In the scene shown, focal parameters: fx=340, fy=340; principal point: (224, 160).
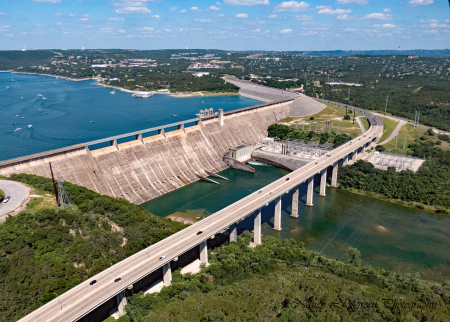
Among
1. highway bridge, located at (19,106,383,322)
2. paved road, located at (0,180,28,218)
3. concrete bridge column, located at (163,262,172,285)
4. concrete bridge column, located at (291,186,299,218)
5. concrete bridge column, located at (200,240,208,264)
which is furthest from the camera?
concrete bridge column, located at (291,186,299,218)

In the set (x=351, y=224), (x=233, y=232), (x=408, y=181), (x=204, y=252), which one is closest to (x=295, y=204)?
(x=351, y=224)

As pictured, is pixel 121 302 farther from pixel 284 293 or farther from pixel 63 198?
pixel 63 198

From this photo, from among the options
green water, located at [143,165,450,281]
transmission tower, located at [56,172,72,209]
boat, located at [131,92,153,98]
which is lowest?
green water, located at [143,165,450,281]

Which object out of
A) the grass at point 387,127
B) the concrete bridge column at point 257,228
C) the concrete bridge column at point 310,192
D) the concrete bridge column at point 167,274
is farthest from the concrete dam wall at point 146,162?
the grass at point 387,127

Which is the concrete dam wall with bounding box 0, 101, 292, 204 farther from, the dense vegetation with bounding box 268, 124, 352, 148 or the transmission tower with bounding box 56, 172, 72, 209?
the transmission tower with bounding box 56, 172, 72, 209

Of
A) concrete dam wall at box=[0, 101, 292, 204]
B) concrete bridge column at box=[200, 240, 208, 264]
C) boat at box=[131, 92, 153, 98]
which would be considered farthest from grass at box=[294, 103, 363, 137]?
boat at box=[131, 92, 153, 98]
